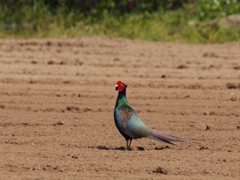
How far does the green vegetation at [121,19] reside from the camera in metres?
14.5

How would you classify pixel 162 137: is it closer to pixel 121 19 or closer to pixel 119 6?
pixel 121 19

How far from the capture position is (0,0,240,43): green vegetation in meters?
14.5

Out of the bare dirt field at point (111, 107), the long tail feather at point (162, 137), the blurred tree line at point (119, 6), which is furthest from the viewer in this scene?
the blurred tree line at point (119, 6)

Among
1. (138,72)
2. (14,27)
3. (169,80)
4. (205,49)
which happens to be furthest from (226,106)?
(14,27)

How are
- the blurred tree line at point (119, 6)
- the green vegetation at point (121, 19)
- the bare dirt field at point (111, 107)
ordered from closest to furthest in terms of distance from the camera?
the bare dirt field at point (111, 107) < the green vegetation at point (121, 19) < the blurred tree line at point (119, 6)

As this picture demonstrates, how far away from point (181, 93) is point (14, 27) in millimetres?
6721

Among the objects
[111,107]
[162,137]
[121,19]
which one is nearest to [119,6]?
[121,19]

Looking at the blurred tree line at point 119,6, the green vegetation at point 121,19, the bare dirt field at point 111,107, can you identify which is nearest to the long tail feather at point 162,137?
the bare dirt field at point 111,107

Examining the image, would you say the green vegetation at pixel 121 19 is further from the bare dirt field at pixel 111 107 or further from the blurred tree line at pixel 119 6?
the bare dirt field at pixel 111 107

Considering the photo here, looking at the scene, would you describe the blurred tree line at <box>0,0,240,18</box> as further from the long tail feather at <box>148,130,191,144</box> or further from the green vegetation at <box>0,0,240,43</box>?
the long tail feather at <box>148,130,191,144</box>

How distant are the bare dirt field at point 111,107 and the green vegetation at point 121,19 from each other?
2.86ft

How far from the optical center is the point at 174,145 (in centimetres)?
658

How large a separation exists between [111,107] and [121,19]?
717cm

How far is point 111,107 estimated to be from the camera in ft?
27.7
